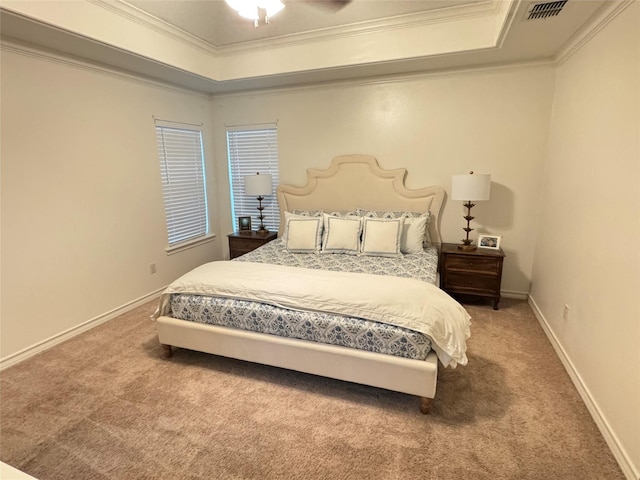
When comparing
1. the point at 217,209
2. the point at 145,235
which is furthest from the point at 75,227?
the point at 217,209

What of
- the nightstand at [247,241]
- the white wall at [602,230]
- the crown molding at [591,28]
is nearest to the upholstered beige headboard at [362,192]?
the nightstand at [247,241]

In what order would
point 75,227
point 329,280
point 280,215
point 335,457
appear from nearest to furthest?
point 335,457 → point 329,280 → point 75,227 → point 280,215

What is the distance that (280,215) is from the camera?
4449 millimetres

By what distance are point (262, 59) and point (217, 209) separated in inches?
83.3

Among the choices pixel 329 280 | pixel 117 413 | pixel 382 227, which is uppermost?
pixel 382 227

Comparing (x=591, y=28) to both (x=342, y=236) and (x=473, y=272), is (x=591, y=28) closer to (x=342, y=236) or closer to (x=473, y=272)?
(x=473, y=272)

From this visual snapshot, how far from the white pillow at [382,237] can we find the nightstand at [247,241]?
55.0 inches

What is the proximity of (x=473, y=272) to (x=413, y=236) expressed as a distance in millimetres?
701

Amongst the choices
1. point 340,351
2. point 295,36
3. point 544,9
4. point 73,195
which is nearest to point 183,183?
point 73,195

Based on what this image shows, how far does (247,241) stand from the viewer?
425 centimetres

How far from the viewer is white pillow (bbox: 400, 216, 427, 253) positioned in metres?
3.41

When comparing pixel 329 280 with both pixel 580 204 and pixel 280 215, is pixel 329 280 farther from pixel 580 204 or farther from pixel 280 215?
pixel 280 215

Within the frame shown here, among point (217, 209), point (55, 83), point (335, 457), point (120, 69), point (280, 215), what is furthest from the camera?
point (217, 209)

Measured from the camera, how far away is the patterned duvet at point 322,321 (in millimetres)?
2004
